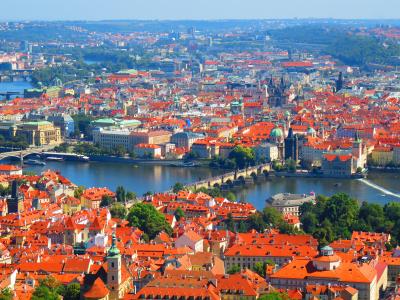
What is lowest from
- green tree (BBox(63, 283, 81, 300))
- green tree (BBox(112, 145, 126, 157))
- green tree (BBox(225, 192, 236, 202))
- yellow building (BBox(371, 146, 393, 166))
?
green tree (BBox(112, 145, 126, 157))

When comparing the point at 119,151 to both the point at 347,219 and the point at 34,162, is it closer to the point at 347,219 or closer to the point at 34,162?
the point at 34,162

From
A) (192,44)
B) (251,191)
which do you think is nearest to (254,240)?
(251,191)

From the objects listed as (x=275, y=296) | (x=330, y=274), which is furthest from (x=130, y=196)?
(x=275, y=296)

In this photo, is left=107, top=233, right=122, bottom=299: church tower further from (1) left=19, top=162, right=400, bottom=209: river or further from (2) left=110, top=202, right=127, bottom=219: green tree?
(1) left=19, top=162, right=400, bottom=209: river

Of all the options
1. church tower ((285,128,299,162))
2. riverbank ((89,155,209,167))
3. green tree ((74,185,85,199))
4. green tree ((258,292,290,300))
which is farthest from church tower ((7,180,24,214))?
church tower ((285,128,299,162))

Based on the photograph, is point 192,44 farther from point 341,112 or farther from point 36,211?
point 36,211

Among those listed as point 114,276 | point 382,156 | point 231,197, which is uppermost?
point 114,276
